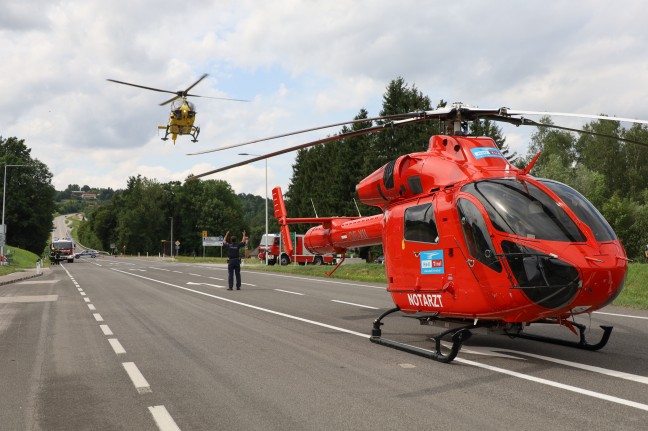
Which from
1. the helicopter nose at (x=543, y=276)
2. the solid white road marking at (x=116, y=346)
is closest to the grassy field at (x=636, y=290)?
the helicopter nose at (x=543, y=276)

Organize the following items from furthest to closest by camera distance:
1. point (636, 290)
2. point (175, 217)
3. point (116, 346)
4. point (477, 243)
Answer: point (175, 217) < point (636, 290) < point (116, 346) < point (477, 243)

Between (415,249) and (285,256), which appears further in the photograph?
(285,256)

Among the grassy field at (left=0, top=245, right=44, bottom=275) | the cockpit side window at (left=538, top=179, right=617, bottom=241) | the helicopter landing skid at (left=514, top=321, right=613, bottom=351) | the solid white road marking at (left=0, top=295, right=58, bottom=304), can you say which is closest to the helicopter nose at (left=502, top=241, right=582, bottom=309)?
the cockpit side window at (left=538, top=179, right=617, bottom=241)

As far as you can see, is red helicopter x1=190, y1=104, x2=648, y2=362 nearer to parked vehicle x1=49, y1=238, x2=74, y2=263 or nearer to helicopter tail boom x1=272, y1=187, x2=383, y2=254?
helicopter tail boom x1=272, y1=187, x2=383, y2=254

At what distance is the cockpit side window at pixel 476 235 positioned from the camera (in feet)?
22.3

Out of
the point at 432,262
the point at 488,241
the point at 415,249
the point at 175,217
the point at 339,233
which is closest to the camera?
the point at 488,241

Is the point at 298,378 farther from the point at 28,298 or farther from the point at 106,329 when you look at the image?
the point at 28,298

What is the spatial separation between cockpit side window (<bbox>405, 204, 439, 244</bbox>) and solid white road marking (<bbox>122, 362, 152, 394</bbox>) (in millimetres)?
4028

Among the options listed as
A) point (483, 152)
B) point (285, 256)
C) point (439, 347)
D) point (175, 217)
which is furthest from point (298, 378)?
point (175, 217)

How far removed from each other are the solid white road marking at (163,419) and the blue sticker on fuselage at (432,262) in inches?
159

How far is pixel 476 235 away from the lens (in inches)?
276

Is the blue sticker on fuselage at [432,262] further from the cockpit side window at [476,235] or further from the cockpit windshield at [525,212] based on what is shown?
the cockpit windshield at [525,212]

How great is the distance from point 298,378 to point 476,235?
8.90ft

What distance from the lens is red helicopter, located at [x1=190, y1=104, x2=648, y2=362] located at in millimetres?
6344
